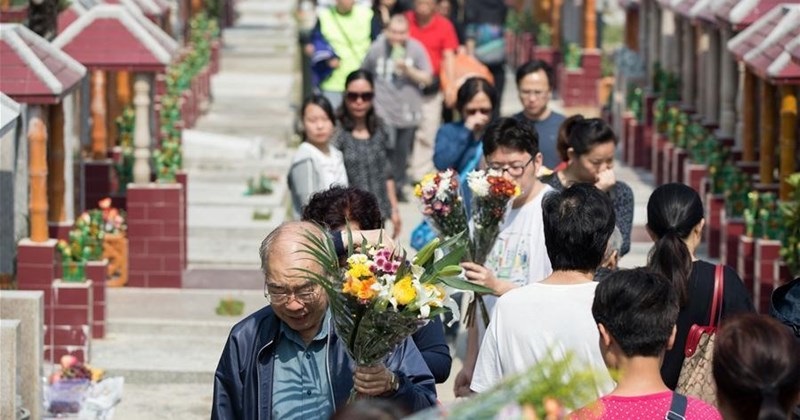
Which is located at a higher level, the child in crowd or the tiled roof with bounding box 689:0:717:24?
the tiled roof with bounding box 689:0:717:24

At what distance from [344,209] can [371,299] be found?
3.77 ft

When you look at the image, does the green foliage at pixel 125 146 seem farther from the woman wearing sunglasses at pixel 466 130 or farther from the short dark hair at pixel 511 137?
the short dark hair at pixel 511 137

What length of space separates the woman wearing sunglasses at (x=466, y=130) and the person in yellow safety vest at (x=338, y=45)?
19.3ft

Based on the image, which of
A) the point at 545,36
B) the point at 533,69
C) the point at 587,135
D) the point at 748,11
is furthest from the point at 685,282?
the point at 545,36

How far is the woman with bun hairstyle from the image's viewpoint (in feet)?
30.8

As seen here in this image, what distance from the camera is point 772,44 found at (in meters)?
13.4

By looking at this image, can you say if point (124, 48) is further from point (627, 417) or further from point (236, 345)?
point (627, 417)

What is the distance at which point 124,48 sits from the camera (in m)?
14.3

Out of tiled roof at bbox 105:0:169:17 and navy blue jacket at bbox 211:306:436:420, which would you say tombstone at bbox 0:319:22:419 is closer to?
navy blue jacket at bbox 211:306:436:420

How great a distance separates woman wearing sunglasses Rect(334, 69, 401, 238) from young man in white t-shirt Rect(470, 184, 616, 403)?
6.01 meters

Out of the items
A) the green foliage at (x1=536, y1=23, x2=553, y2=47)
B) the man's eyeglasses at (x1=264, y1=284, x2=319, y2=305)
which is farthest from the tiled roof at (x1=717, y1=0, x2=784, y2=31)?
the green foliage at (x1=536, y1=23, x2=553, y2=47)

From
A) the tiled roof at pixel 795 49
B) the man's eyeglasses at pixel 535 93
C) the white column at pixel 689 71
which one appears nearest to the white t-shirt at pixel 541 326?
the man's eyeglasses at pixel 535 93

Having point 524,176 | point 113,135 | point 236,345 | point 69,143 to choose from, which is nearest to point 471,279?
point 524,176

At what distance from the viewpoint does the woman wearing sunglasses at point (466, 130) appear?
11.4m
